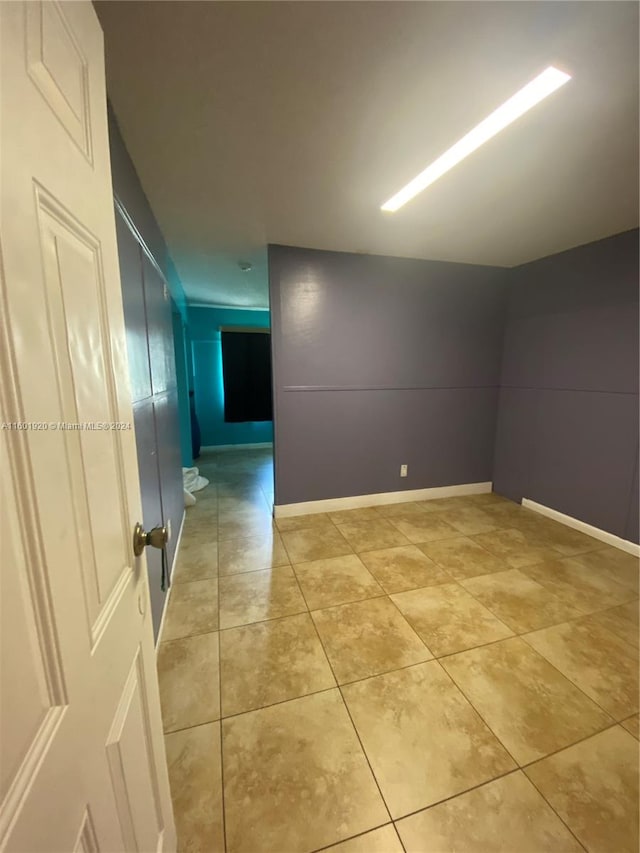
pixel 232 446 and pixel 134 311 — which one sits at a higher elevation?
pixel 134 311

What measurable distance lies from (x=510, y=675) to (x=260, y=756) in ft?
3.81

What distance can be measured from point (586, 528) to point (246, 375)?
474cm

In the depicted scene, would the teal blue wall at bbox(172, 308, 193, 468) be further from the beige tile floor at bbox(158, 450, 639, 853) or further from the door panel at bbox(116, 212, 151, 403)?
the door panel at bbox(116, 212, 151, 403)

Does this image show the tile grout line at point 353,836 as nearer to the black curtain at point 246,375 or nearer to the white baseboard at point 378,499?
the white baseboard at point 378,499

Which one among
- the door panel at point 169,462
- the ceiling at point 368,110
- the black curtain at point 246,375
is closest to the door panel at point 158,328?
the door panel at point 169,462

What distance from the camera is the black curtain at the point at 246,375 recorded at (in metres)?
5.39

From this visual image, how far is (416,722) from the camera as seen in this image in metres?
1.35

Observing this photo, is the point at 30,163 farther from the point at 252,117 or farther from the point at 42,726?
the point at 252,117

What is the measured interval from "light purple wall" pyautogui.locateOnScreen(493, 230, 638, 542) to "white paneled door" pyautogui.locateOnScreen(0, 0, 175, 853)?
10.8 feet

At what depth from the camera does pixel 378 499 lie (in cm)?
340

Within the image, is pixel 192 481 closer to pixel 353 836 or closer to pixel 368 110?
pixel 353 836

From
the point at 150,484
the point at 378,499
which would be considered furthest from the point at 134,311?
the point at 378,499

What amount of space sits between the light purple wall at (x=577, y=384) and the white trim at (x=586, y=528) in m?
0.04

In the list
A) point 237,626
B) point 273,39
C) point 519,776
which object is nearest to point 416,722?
point 519,776
